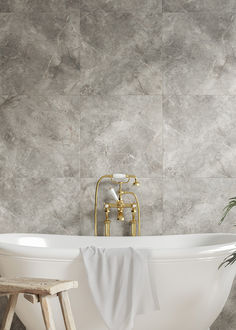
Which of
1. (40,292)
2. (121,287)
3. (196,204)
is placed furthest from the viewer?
(196,204)

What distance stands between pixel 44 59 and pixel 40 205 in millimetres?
1189

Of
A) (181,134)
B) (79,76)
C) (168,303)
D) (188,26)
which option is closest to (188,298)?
(168,303)

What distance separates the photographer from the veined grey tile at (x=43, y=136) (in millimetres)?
3299

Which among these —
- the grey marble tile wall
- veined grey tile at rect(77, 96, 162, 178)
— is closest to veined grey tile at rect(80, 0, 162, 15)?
the grey marble tile wall

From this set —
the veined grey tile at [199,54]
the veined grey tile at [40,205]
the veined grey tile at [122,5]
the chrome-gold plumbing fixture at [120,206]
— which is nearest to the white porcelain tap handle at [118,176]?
the chrome-gold plumbing fixture at [120,206]

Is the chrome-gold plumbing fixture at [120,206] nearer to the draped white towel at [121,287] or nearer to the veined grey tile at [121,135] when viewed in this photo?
the veined grey tile at [121,135]

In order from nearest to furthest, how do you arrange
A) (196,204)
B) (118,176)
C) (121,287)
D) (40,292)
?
1. (40,292)
2. (121,287)
3. (118,176)
4. (196,204)

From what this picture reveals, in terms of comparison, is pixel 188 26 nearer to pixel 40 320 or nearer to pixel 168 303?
pixel 168 303

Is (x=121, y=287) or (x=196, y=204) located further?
(x=196, y=204)

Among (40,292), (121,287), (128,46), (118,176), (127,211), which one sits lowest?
(121,287)

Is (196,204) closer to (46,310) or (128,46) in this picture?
(128,46)

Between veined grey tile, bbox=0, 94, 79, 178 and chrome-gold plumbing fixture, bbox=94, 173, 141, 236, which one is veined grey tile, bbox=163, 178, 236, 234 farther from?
veined grey tile, bbox=0, 94, 79, 178

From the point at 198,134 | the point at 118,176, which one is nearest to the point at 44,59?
the point at 118,176

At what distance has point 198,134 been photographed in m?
3.29
